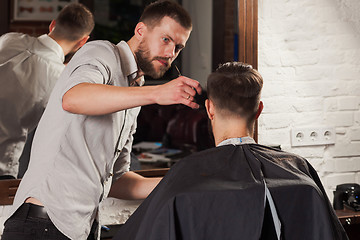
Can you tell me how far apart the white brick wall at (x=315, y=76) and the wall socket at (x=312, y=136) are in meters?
0.03

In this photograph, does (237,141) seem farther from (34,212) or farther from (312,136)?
(312,136)

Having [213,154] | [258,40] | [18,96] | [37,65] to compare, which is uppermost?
[258,40]

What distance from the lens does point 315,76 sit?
8.86ft

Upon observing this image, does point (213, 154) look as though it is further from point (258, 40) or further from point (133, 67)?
point (258, 40)

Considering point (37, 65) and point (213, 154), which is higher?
point (37, 65)

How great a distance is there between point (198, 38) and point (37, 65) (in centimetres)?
88

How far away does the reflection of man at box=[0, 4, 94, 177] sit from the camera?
212 centimetres

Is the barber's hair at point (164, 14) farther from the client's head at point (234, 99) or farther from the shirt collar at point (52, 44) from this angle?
the shirt collar at point (52, 44)

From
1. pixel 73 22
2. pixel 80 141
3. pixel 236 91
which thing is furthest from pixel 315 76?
pixel 80 141

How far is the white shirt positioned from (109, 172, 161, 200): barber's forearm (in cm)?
48

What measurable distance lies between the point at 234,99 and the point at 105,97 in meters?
0.47

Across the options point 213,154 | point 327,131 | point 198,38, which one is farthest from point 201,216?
point 327,131

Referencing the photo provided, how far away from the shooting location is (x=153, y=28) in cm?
187

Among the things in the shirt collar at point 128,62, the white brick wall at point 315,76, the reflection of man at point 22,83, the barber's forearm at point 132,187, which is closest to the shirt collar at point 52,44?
the reflection of man at point 22,83
